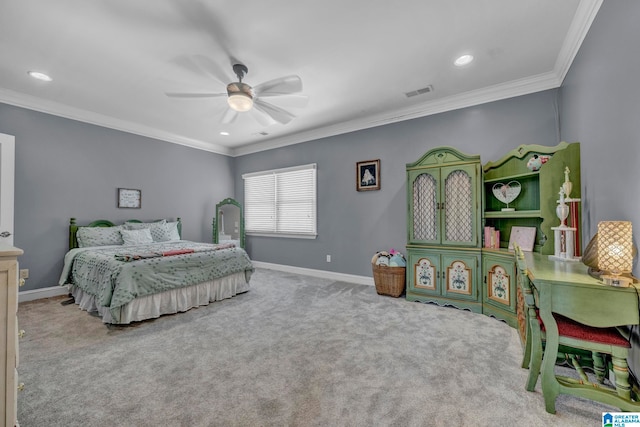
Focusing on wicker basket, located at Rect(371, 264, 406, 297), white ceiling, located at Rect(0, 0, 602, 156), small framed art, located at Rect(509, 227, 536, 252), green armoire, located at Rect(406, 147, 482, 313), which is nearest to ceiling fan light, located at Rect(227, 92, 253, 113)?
white ceiling, located at Rect(0, 0, 602, 156)

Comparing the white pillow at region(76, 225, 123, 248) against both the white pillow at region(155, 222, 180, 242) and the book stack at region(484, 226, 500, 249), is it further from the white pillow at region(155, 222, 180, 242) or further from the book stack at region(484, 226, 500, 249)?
the book stack at region(484, 226, 500, 249)

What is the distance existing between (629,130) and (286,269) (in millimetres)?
4803

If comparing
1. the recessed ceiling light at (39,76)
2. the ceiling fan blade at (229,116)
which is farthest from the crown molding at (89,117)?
→ the ceiling fan blade at (229,116)

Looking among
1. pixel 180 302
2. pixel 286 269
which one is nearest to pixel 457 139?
pixel 286 269

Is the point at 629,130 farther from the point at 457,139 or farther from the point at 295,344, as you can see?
the point at 295,344

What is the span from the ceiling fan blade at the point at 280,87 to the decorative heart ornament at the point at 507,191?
2643 mm

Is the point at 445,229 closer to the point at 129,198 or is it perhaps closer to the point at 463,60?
the point at 463,60

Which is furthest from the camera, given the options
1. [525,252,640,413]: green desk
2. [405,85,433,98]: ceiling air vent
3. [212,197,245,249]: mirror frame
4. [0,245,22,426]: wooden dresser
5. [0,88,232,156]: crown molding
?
[212,197,245,249]: mirror frame

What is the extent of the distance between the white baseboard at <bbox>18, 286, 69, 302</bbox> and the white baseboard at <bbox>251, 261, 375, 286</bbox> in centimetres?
305

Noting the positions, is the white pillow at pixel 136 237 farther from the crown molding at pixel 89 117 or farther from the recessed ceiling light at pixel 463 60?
A: the recessed ceiling light at pixel 463 60

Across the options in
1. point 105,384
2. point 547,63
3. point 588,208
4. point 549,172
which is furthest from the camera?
point 547,63

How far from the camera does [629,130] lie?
1.63 meters

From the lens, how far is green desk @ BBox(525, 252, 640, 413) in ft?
4.57

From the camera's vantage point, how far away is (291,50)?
102 inches
